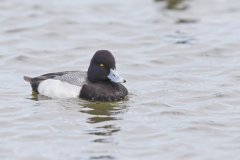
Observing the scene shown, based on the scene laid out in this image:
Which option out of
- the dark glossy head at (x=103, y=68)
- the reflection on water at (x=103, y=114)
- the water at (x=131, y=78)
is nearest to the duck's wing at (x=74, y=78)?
the dark glossy head at (x=103, y=68)

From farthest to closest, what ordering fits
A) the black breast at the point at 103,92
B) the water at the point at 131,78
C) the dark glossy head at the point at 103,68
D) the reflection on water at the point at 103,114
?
the dark glossy head at the point at 103,68
the black breast at the point at 103,92
the reflection on water at the point at 103,114
the water at the point at 131,78

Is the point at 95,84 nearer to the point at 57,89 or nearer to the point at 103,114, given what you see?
the point at 57,89

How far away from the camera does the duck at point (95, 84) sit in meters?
12.2

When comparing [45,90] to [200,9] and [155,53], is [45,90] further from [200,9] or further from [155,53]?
[200,9]

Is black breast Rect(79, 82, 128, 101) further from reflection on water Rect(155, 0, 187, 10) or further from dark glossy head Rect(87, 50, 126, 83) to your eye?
reflection on water Rect(155, 0, 187, 10)

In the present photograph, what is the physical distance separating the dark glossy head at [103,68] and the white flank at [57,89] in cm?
32

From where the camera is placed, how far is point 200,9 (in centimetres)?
1944

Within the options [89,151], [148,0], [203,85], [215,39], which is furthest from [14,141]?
[148,0]

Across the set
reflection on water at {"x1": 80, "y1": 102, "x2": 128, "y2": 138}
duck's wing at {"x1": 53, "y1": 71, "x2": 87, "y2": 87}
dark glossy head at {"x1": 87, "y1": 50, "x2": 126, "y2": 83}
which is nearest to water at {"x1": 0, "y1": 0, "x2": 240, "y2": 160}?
reflection on water at {"x1": 80, "y1": 102, "x2": 128, "y2": 138}

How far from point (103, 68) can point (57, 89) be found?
793 millimetres

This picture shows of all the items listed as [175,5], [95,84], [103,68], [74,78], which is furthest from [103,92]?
[175,5]

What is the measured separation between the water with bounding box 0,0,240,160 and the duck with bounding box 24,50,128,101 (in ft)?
0.45

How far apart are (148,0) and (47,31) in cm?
369

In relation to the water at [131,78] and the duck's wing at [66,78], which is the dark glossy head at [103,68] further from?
the water at [131,78]
